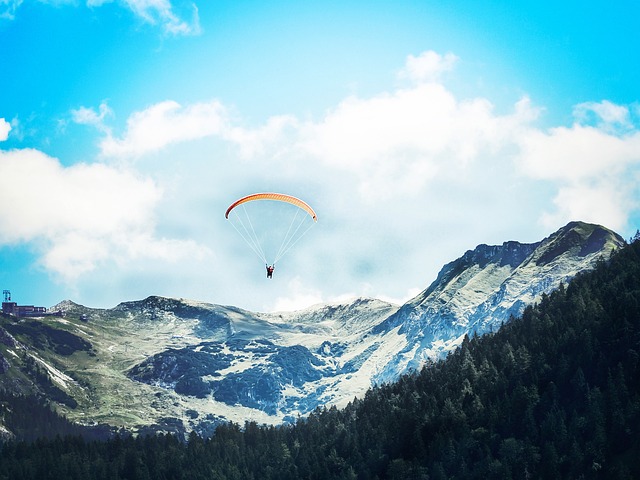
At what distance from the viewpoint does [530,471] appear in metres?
181

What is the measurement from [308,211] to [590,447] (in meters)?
84.0

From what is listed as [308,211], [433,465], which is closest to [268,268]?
[308,211]

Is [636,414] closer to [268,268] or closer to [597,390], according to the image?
Answer: [597,390]

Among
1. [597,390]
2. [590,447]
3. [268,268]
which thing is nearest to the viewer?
[268,268]

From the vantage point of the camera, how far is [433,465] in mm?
199625

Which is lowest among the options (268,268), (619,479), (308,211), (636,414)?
(619,479)

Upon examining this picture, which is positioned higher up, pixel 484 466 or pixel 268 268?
pixel 268 268

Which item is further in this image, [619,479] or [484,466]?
[484,466]

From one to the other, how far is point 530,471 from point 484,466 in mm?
12335

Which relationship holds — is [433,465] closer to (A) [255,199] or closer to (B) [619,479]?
(B) [619,479]

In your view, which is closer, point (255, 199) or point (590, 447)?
point (255, 199)

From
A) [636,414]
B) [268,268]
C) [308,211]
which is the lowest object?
[636,414]

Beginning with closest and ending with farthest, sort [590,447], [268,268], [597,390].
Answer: [268,268], [590,447], [597,390]

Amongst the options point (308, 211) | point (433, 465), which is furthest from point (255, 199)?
point (433, 465)
